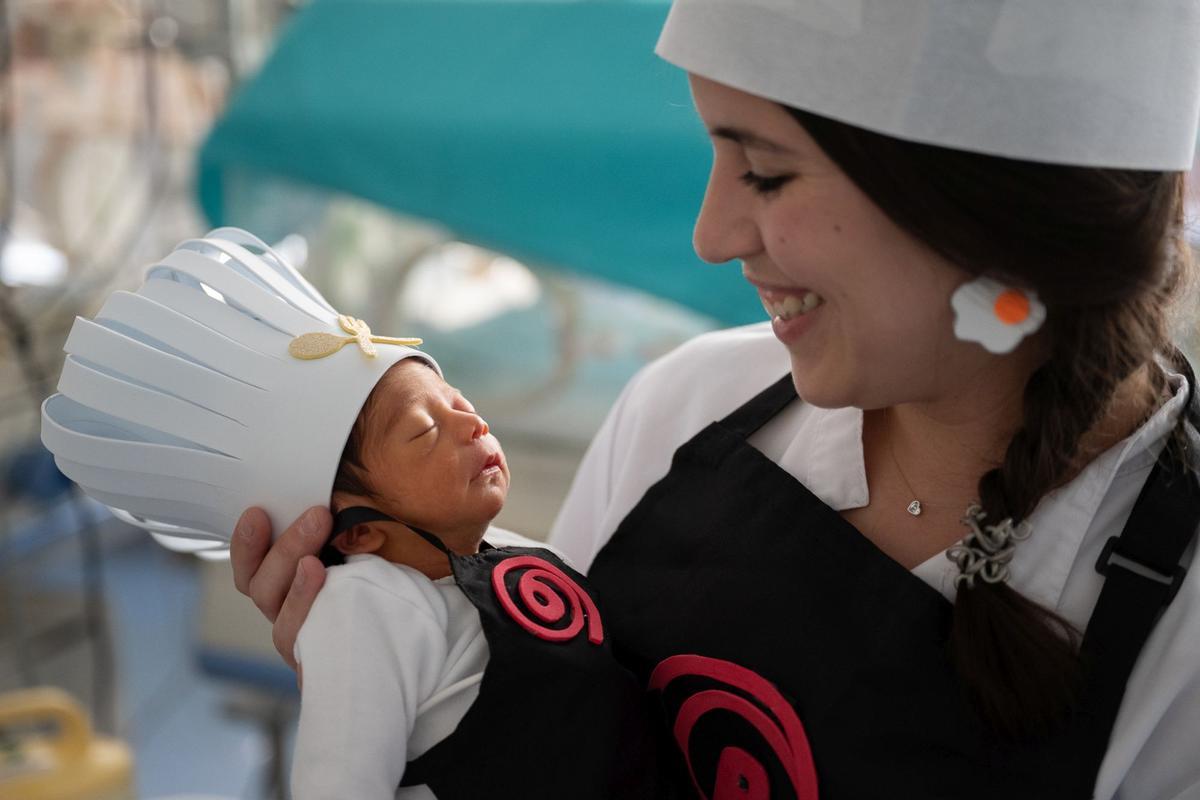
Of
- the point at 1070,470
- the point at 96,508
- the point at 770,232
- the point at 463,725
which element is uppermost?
the point at 770,232

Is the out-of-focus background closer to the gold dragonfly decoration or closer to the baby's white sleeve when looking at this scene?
the gold dragonfly decoration

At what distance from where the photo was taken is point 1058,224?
3.07ft

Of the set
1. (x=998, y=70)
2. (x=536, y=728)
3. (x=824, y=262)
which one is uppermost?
(x=998, y=70)

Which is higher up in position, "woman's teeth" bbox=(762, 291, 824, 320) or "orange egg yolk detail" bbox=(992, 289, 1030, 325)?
"orange egg yolk detail" bbox=(992, 289, 1030, 325)

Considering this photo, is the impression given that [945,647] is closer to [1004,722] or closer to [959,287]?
[1004,722]

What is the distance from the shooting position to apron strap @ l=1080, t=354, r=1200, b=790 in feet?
3.16

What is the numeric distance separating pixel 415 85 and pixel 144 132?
1009mm

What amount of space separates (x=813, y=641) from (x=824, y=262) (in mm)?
351

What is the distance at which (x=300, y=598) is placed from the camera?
3.51ft

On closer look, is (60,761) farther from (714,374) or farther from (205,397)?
(714,374)

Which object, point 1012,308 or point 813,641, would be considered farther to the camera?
point 813,641

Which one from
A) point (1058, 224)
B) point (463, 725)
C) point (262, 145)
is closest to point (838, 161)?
point (1058, 224)

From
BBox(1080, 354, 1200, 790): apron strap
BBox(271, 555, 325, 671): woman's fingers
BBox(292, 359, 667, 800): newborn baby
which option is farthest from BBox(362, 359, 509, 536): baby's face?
BBox(1080, 354, 1200, 790): apron strap

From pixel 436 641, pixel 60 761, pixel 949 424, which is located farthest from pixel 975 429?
pixel 60 761
